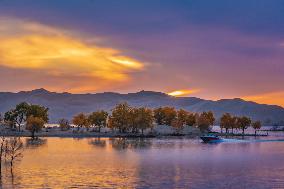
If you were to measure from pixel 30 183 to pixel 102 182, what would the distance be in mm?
10755

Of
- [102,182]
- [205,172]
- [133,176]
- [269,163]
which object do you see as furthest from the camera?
[269,163]

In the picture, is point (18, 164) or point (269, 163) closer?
point (18, 164)

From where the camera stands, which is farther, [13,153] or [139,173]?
[139,173]

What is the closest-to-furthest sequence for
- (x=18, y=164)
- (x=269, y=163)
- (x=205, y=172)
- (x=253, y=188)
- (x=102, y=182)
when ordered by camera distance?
(x=253, y=188) → (x=102, y=182) → (x=205, y=172) → (x=18, y=164) → (x=269, y=163)

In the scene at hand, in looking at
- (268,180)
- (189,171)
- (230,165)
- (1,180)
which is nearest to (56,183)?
(1,180)

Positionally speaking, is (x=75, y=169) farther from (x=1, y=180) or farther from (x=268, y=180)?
(x=268, y=180)

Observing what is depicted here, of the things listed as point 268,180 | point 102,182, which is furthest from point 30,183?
point 268,180

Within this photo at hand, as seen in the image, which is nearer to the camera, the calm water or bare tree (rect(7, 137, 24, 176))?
the calm water

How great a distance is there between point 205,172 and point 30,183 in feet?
107

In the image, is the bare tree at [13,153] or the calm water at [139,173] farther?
the bare tree at [13,153]

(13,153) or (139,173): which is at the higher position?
(13,153)

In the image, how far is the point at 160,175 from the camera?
82250 millimetres

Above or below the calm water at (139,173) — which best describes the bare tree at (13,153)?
above

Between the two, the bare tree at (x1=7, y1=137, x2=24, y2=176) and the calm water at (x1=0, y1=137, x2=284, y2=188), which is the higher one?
the bare tree at (x1=7, y1=137, x2=24, y2=176)
